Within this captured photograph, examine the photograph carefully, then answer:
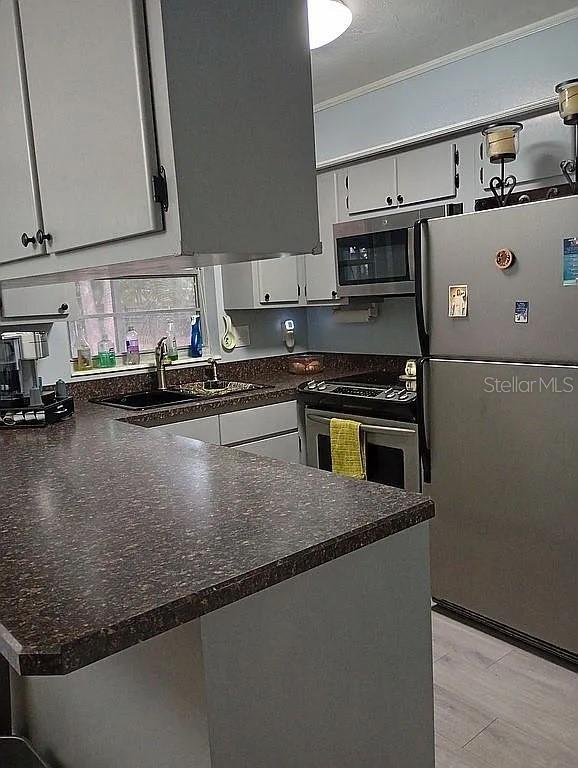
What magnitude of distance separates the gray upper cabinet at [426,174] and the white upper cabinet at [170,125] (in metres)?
2.02

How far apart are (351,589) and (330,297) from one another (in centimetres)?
280

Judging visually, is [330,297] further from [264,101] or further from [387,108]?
[264,101]

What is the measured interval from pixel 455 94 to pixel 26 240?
7.65 feet

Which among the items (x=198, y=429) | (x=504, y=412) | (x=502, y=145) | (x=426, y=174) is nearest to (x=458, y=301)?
(x=504, y=412)

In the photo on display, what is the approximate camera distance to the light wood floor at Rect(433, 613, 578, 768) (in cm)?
206

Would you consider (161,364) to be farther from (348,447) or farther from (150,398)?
(348,447)

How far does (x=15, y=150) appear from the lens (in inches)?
63.5

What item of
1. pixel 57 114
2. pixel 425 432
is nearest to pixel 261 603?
pixel 57 114

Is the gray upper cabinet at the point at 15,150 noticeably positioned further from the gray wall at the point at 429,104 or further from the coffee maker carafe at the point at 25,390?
the gray wall at the point at 429,104

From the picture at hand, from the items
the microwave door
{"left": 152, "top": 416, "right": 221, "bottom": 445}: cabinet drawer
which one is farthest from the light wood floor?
the microwave door

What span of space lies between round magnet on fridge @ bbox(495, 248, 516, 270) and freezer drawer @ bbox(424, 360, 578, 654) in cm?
38

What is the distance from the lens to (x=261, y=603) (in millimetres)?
1187

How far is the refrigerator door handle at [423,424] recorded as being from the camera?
9.38 feet

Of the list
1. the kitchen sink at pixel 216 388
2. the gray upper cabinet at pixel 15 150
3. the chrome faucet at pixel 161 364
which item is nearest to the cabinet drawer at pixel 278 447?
the kitchen sink at pixel 216 388
